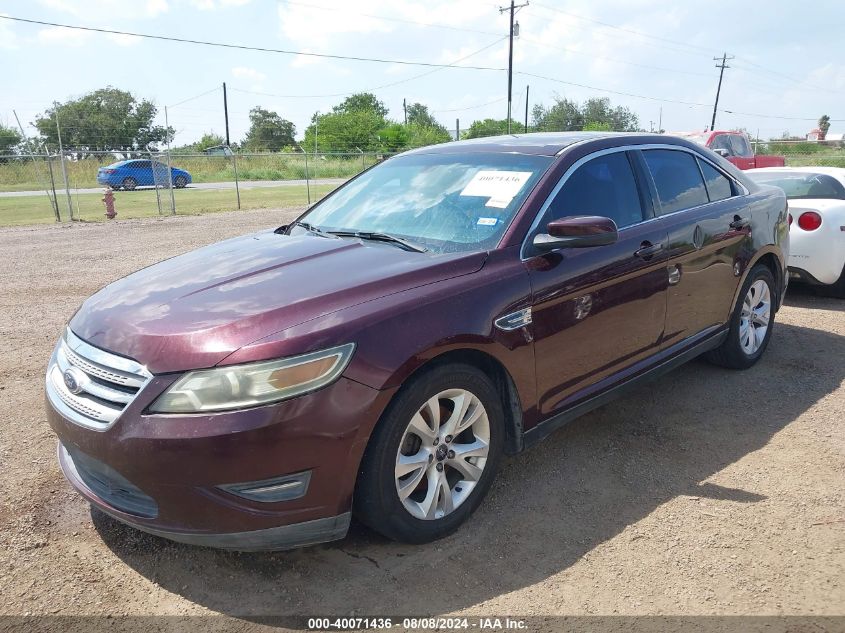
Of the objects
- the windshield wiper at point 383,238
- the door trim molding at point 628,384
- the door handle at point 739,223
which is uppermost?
the windshield wiper at point 383,238

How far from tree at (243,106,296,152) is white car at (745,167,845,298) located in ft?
197

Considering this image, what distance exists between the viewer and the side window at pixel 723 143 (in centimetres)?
1515

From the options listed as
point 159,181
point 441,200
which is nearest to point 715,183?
point 441,200

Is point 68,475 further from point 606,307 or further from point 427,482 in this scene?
point 606,307

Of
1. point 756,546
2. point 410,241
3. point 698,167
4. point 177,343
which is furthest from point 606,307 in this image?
point 177,343

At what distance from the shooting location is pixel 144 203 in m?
22.8

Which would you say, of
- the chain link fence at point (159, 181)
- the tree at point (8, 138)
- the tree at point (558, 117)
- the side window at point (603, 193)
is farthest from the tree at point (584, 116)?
the side window at point (603, 193)

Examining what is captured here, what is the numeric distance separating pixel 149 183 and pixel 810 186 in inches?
1152

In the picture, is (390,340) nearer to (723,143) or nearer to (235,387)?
(235,387)

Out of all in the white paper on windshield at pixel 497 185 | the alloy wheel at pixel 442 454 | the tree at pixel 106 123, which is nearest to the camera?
the alloy wheel at pixel 442 454

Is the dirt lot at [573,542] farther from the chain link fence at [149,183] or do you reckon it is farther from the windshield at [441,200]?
the chain link fence at [149,183]

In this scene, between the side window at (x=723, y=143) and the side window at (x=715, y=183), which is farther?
the side window at (x=723, y=143)

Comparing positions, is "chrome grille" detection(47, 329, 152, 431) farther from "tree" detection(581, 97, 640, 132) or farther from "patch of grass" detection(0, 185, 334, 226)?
"tree" detection(581, 97, 640, 132)

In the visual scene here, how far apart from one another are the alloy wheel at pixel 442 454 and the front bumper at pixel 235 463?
0.27m
